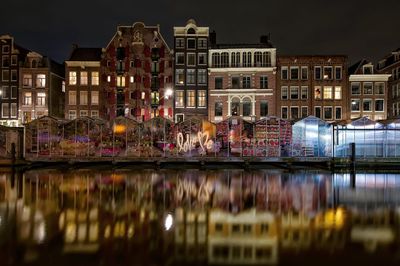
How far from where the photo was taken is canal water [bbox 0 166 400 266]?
12047 millimetres

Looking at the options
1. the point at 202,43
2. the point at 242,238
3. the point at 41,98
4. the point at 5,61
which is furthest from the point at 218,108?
the point at 242,238

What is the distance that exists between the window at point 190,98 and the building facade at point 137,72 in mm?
2654

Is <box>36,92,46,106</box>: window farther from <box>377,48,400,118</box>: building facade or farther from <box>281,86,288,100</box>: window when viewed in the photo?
<box>377,48,400,118</box>: building facade

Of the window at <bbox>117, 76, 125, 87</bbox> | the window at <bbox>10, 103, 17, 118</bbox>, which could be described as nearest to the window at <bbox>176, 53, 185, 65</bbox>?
the window at <bbox>117, 76, 125, 87</bbox>

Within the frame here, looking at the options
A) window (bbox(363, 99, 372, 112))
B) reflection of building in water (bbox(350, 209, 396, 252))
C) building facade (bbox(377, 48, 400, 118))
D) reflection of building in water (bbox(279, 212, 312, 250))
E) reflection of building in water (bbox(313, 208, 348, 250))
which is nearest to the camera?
reflection of building in water (bbox(279, 212, 312, 250))

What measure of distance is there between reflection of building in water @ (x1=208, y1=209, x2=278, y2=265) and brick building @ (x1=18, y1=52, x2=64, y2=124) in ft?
184

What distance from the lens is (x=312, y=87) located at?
217 feet

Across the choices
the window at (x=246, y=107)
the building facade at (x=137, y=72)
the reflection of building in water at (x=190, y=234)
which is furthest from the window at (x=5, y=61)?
the reflection of building in water at (x=190, y=234)

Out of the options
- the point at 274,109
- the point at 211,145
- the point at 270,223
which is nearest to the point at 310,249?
the point at 270,223

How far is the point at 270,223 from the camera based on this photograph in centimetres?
1656

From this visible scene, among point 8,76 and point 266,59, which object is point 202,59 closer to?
point 266,59

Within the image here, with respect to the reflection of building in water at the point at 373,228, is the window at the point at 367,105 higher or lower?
higher

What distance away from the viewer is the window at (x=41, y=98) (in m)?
67.9

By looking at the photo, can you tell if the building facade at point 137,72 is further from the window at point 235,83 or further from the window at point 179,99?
the window at point 235,83
